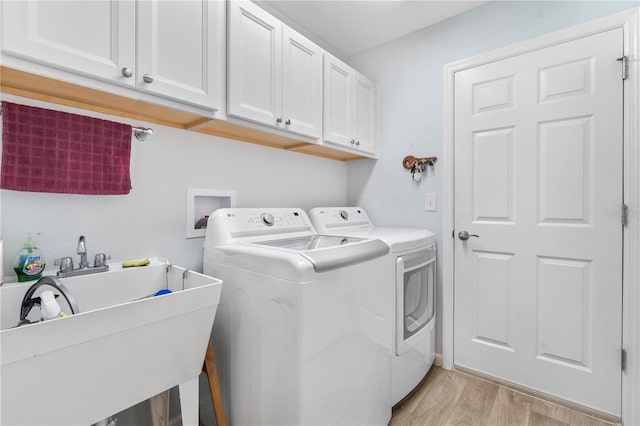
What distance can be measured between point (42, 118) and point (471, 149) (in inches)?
89.5

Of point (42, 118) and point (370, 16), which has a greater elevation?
point (370, 16)

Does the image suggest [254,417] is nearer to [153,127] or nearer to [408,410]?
[408,410]

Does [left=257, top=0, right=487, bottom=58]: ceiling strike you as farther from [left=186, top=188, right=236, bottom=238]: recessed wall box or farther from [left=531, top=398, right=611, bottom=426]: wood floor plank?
[left=531, top=398, right=611, bottom=426]: wood floor plank

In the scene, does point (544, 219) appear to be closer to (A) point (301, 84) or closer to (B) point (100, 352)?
(A) point (301, 84)

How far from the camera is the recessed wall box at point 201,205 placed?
1.58m

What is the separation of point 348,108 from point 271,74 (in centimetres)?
74

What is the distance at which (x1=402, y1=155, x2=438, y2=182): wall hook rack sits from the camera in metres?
2.21

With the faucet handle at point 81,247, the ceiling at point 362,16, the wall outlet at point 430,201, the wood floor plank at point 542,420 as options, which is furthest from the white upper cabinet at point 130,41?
the wood floor plank at point 542,420

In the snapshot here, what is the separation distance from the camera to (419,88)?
89.1 inches

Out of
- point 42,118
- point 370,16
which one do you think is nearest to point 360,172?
point 370,16

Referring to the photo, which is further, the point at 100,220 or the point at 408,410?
the point at 408,410

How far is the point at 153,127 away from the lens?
1443 millimetres

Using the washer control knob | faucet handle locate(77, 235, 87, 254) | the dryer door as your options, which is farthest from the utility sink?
the dryer door

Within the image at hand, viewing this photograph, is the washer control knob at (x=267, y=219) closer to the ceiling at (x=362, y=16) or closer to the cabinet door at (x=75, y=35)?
the cabinet door at (x=75, y=35)
